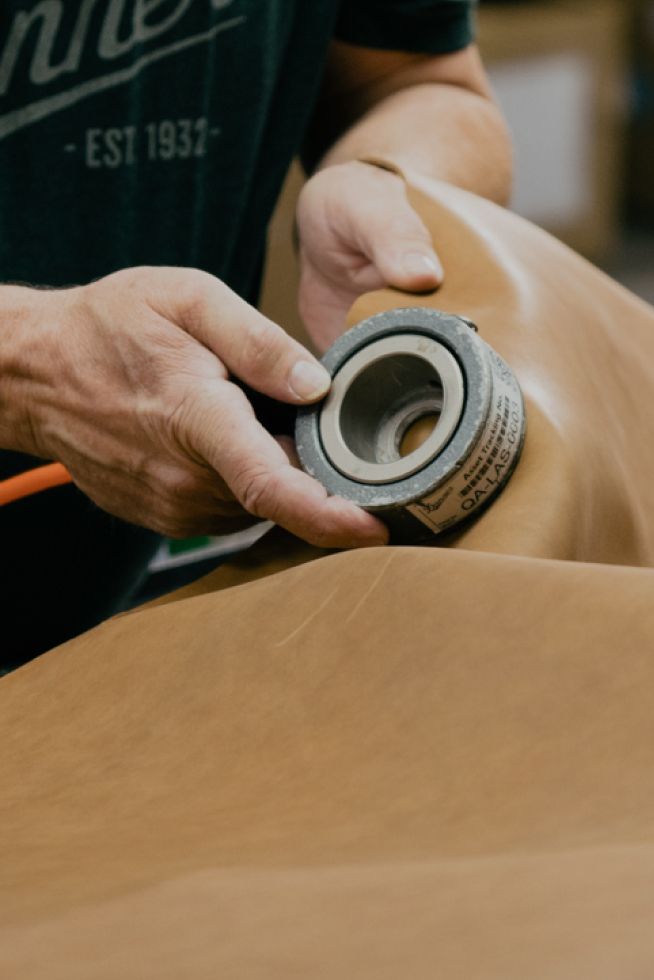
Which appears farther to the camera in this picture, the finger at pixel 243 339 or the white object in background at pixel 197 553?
the white object in background at pixel 197 553

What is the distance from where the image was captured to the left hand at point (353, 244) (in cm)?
64

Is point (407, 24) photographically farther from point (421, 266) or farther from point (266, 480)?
point (266, 480)

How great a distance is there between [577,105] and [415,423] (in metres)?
2.34

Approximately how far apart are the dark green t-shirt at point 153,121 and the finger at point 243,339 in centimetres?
30

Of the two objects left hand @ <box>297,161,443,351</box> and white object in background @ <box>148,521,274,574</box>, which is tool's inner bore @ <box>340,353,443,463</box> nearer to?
left hand @ <box>297,161,443,351</box>

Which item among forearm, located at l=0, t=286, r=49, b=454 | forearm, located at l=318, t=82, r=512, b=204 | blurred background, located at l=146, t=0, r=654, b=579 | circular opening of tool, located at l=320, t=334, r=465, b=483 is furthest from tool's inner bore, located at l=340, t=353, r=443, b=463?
blurred background, located at l=146, t=0, r=654, b=579

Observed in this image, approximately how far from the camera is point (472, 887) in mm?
315

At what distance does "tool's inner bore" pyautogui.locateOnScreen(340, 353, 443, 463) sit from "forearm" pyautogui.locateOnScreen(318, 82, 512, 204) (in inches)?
12.5

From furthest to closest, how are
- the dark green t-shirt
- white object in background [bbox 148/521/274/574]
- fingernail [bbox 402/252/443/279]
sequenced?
white object in background [bbox 148/521/274/574] < the dark green t-shirt < fingernail [bbox 402/252/443/279]

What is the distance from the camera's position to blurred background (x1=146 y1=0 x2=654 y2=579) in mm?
2584

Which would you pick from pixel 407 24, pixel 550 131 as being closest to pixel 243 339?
pixel 407 24

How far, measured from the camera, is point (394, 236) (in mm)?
657

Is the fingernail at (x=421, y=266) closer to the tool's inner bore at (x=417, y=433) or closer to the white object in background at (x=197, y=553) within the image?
the tool's inner bore at (x=417, y=433)

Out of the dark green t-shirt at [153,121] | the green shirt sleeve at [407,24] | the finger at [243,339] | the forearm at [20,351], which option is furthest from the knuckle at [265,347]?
the green shirt sleeve at [407,24]
